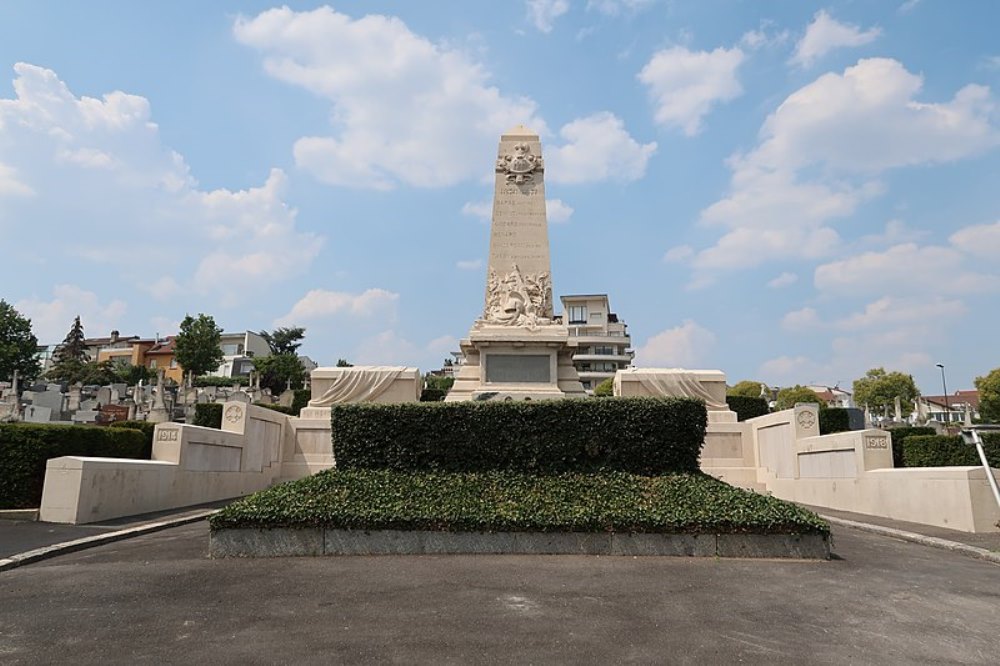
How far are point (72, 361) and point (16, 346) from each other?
614 cm

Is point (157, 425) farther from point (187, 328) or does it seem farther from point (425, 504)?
point (187, 328)

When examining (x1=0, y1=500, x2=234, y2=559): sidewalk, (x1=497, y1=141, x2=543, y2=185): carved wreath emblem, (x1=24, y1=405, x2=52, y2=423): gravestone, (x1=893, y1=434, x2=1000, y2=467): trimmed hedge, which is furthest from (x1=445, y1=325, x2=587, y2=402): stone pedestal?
(x1=24, y1=405, x2=52, y2=423): gravestone

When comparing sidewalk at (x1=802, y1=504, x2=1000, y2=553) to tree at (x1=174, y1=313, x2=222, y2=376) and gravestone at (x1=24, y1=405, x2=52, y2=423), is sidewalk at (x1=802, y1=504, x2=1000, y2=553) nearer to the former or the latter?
gravestone at (x1=24, y1=405, x2=52, y2=423)

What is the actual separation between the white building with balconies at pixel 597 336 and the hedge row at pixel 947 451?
65.4m

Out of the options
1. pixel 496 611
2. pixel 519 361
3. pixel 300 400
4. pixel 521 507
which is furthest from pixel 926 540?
pixel 300 400

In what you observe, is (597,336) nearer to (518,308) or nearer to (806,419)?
(518,308)

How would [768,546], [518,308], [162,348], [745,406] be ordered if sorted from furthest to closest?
1. [162,348]
2. [745,406]
3. [518,308]
4. [768,546]

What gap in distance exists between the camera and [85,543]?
32.0 ft

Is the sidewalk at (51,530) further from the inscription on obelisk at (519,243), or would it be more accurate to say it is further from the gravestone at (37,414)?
the gravestone at (37,414)

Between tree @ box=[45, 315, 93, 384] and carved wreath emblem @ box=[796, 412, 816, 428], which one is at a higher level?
tree @ box=[45, 315, 93, 384]

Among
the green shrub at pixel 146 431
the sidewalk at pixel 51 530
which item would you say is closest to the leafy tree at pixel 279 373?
the green shrub at pixel 146 431

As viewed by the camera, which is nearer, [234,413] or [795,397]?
[234,413]

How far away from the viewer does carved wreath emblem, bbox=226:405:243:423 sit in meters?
18.8

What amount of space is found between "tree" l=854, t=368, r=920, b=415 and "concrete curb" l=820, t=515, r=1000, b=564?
73228 mm
